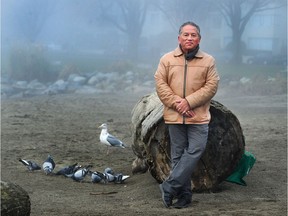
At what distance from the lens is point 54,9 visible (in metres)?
34.7

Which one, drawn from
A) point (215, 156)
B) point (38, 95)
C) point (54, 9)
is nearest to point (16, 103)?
point (38, 95)

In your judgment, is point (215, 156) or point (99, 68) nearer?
point (215, 156)

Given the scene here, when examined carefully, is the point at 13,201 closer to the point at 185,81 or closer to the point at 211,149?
the point at 185,81

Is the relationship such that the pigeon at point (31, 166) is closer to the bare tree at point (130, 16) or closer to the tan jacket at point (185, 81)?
the tan jacket at point (185, 81)

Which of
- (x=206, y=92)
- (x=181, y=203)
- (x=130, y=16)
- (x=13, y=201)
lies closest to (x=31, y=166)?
(x=181, y=203)

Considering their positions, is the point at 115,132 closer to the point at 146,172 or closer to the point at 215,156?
the point at 146,172

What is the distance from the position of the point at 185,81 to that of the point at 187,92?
0.10 meters

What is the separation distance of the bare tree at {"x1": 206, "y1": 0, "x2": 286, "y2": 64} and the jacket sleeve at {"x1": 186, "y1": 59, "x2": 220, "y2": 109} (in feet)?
73.3

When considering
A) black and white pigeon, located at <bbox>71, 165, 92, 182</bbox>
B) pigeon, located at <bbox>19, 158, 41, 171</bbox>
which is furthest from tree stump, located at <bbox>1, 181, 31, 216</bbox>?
pigeon, located at <bbox>19, 158, 41, 171</bbox>

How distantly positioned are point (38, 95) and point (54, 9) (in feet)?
47.4

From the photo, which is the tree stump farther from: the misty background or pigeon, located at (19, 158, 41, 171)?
the misty background

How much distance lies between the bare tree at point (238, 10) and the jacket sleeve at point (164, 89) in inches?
881

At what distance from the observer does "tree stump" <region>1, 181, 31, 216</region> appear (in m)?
4.85

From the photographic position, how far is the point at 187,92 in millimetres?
6324
